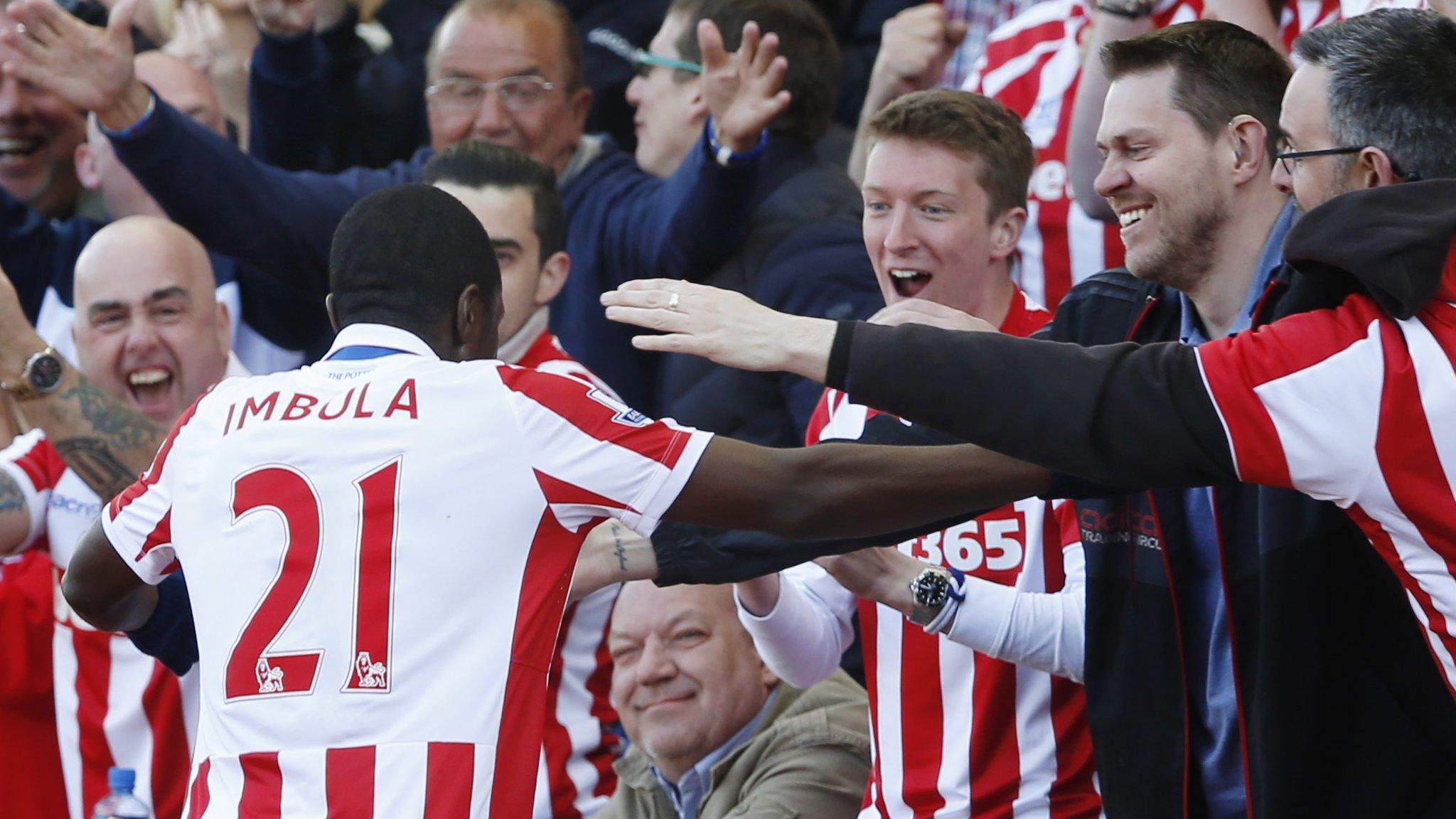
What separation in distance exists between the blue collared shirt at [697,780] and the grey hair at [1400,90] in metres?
2.32

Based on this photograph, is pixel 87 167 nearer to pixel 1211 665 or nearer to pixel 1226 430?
pixel 1211 665

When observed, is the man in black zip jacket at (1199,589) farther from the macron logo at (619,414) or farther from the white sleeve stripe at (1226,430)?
the macron logo at (619,414)

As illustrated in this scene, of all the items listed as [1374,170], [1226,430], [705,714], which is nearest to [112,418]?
[705,714]

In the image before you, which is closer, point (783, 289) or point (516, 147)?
point (783, 289)

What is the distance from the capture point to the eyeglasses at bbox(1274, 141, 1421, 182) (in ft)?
9.95

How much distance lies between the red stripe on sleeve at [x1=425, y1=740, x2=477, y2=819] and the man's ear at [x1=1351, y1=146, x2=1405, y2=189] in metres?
1.75

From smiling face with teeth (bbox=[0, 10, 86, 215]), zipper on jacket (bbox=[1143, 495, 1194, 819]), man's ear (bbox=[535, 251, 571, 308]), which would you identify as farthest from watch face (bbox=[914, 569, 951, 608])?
smiling face with teeth (bbox=[0, 10, 86, 215])

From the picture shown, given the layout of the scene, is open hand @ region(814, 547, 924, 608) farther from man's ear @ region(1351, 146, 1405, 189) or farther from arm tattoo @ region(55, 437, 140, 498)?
arm tattoo @ region(55, 437, 140, 498)

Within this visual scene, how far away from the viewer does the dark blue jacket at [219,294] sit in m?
6.32

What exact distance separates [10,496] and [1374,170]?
3.45 metres

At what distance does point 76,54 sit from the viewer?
5715 mm

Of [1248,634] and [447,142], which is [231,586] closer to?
[1248,634]

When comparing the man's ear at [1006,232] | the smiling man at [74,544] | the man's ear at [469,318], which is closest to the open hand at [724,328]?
the man's ear at [469,318]

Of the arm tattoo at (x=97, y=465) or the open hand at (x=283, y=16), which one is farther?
the open hand at (x=283, y=16)
